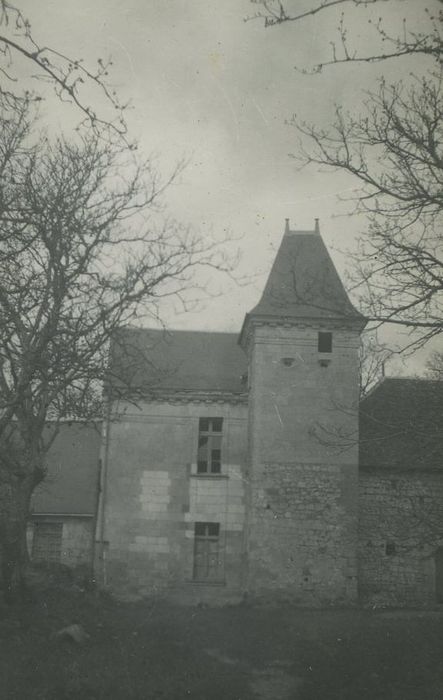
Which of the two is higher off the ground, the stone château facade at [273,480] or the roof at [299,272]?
the roof at [299,272]

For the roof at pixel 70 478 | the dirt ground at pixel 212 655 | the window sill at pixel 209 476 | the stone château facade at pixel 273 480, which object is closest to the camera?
the dirt ground at pixel 212 655

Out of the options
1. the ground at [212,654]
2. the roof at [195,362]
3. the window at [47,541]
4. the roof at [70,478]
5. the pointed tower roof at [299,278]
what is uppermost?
the pointed tower roof at [299,278]

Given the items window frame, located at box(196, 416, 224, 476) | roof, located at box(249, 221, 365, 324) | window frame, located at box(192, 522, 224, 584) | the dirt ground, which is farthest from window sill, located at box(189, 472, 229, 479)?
roof, located at box(249, 221, 365, 324)

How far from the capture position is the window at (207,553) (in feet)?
62.7

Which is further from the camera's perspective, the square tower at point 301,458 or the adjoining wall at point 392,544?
the adjoining wall at point 392,544

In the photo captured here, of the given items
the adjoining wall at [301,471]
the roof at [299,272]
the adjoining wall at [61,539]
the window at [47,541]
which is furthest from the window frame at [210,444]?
the window at [47,541]

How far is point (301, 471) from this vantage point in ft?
59.1

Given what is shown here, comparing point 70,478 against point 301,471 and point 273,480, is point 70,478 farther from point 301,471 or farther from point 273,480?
point 301,471

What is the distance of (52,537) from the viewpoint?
23.0 metres

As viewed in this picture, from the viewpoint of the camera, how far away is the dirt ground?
30.5 ft

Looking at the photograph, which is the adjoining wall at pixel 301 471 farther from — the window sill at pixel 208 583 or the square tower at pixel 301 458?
the window sill at pixel 208 583

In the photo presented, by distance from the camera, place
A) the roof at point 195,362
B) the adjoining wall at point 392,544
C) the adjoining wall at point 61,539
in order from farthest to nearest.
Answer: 1. the adjoining wall at point 61,539
2. the roof at point 195,362
3. the adjoining wall at point 392,544

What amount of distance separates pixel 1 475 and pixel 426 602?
37.2 feet

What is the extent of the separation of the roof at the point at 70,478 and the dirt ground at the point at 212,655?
23.8ft
